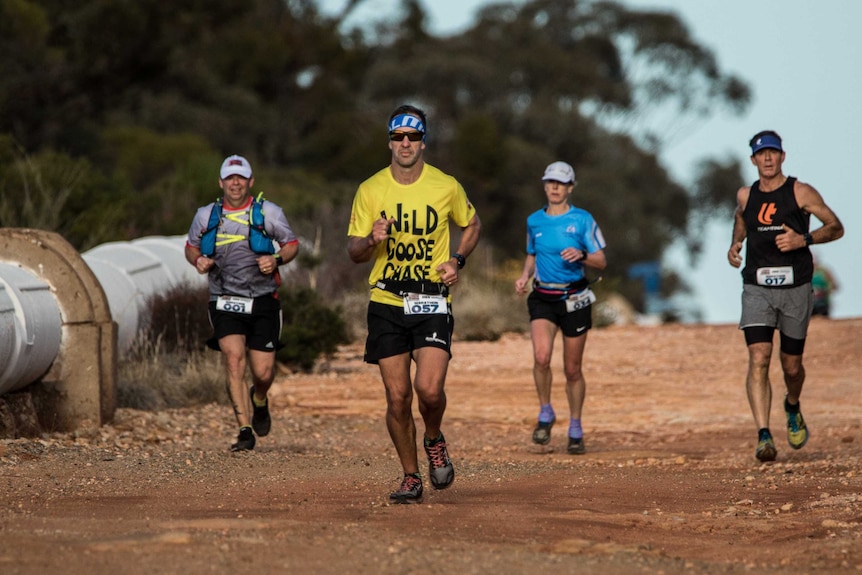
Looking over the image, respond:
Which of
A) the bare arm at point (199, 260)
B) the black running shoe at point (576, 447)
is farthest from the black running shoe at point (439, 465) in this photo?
the black running shoe at point (576, 447)

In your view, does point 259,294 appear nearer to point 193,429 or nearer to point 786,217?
point 193,429

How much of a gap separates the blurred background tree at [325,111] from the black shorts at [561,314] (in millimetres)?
9299

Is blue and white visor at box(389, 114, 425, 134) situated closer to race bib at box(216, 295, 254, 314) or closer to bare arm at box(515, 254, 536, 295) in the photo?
race bib at box(216, 295, 254, 314)

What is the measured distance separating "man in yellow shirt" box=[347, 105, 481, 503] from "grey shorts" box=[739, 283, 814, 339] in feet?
12.0

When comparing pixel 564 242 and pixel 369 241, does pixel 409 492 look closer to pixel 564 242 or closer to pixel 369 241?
pixel 369 241

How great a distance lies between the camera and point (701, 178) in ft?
224

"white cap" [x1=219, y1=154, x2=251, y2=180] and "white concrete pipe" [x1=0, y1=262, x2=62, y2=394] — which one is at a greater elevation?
"white cap" [x1=219, y1=154, x2=251, y2=180]

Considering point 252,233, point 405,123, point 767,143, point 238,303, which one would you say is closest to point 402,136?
point 405,123

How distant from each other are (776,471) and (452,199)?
12.7ft

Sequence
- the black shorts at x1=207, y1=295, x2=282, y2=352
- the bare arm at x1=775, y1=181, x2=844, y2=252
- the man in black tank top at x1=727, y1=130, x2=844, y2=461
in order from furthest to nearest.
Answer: the black shorts at x1=207, y1=295, x2=282, y2=352, the man in black tank top at x1=727, y1=130, x2=844, y2=461, the bare arm at x1=775, y1=181, x2=844, y2=252

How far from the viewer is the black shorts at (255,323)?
12.0 m

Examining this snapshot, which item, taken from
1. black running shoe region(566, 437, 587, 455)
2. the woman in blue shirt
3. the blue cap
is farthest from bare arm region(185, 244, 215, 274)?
the blue cap

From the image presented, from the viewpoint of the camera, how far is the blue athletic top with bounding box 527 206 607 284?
1302 centimetres

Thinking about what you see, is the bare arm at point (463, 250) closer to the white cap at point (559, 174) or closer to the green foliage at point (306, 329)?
the white cap at point (559, 174)
